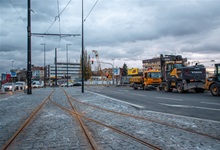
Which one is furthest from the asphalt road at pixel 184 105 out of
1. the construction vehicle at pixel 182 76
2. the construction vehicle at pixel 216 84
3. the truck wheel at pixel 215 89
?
the construction vehicle at pixel 182 76

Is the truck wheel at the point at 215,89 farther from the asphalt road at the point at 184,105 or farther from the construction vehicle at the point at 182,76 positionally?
the construction vehicle at the point at 182,76

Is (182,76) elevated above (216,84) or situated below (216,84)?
above

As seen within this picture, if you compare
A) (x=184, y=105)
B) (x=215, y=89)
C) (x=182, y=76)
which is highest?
(x=182, y=76)

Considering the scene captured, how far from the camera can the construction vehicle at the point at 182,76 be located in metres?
25.8

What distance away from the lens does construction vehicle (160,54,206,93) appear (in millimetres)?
25844

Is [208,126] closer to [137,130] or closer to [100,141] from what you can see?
[137,130]

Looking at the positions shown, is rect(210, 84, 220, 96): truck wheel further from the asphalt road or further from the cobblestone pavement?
the cobblestone pavement

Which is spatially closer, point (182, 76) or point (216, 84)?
point (216, 84)

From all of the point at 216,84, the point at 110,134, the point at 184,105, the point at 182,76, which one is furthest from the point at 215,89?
the point at 110,134

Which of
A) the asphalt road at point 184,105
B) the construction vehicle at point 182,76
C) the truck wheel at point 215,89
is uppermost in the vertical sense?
the construction vehicle at point 182,76

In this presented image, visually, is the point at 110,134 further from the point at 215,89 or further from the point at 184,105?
the point at 215,89

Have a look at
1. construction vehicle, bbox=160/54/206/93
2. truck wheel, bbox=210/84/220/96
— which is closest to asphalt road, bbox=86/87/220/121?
truck wheel, bbox=210/84/220/96

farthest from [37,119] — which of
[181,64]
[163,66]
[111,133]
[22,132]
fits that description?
[163,66]

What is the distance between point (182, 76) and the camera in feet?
85.7
